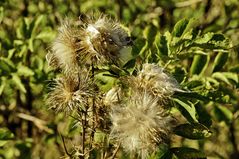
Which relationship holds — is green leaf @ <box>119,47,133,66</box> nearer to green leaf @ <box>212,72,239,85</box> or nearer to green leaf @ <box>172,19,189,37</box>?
green leaf @ <box>172,19,189,37</box>

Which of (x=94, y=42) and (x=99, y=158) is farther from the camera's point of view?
(x=99, y=158)

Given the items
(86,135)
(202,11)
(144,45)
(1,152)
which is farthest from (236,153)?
(86,135)

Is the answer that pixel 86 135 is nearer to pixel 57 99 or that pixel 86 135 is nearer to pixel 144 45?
pixel 57 99

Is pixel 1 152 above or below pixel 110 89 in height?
below

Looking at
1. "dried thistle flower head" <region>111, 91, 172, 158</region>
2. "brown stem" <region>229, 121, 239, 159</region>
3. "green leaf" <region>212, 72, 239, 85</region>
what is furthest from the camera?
"brown stem" <region>229, 121, 239, 159</region>

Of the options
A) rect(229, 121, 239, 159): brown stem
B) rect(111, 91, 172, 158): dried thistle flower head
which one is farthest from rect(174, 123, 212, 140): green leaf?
rect(229, 121, 239, 159): brown stem

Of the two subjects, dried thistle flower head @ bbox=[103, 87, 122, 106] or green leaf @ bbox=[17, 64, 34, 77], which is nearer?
dried thistle flower head @ bbox=[103, 87, 122, 106]
